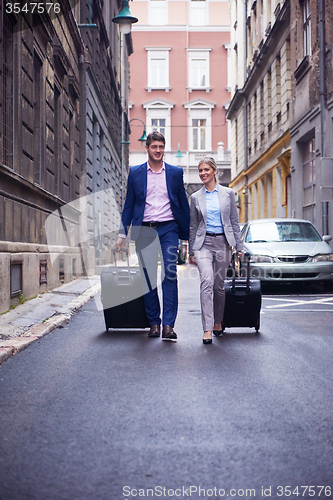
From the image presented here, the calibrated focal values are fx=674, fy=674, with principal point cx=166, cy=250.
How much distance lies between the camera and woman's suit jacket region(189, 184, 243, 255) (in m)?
6.27

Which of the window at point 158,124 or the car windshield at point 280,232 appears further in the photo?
the window at point 158,124

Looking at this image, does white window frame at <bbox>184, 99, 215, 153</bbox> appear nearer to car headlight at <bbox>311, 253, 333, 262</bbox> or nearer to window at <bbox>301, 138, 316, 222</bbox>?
window at <bbox>301, 138, 316, 222</bbox>

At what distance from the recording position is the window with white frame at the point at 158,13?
53500mm

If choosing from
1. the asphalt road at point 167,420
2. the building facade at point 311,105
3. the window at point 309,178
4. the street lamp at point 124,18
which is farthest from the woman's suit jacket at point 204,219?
the window at point 309,178

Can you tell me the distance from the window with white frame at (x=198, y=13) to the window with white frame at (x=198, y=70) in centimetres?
243

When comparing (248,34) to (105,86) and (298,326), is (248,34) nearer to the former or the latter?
(105,86)

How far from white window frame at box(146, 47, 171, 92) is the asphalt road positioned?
4866 cm

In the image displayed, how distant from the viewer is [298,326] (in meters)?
7.57

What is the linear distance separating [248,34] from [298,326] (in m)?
30.7

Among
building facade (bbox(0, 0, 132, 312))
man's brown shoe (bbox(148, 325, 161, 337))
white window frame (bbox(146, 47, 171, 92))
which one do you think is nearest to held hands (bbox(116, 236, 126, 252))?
man's brown shoe (bbox(148, 325, 161, 337))

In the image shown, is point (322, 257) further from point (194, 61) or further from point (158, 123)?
point (194, 61)

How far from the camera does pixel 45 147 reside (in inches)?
480

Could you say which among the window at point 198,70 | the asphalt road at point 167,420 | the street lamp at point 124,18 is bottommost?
the asphalt road at point 167,420

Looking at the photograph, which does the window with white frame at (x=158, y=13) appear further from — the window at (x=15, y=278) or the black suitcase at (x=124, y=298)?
the black suitcase at (x=124, y=298)
